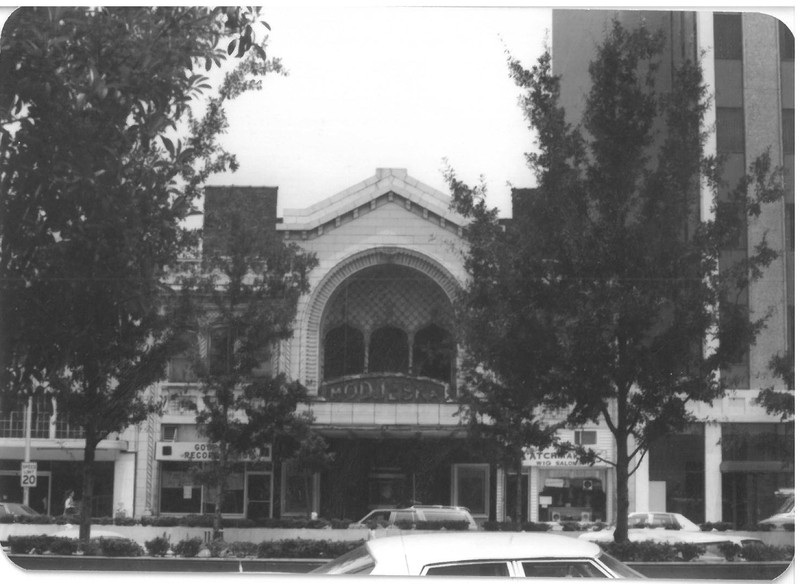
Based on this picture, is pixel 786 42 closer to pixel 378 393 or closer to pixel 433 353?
pixel 433 353

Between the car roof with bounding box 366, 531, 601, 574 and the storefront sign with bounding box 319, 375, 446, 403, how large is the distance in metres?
Result: 0.63

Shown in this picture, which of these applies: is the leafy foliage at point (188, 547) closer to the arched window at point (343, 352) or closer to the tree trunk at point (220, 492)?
the tree trunk at point (220, 492)

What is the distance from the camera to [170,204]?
4949 mm

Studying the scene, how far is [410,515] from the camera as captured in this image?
4.80 meters

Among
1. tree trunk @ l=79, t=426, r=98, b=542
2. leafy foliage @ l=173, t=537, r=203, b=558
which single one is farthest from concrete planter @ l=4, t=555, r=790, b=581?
tree trunk @ l=79, t=426, r=98, b=542

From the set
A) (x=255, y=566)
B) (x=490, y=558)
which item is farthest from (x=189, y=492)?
(x=490, y=558)

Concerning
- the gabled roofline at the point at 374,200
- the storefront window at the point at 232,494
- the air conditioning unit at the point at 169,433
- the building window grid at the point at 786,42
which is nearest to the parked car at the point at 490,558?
the storefront window at the point at 232,494

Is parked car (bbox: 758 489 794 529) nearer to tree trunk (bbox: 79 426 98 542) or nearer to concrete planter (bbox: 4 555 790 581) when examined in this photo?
concrete planter (bbox: 4 555 790 581)

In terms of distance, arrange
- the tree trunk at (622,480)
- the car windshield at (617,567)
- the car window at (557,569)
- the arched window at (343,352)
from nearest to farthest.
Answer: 1. the car window at (557,569)
2. the car windshield at (617,567)
3. the tree trunk at (622,480)
4. the arched window at (343,352)

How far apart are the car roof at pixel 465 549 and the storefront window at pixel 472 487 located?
199mm

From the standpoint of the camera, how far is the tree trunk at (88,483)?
479 centimetres

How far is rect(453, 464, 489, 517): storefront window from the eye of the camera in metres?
4.70

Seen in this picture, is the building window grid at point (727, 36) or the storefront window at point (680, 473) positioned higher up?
the building window grid at point (727, 36)

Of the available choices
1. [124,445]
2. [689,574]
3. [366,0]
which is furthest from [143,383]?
[689,574]
